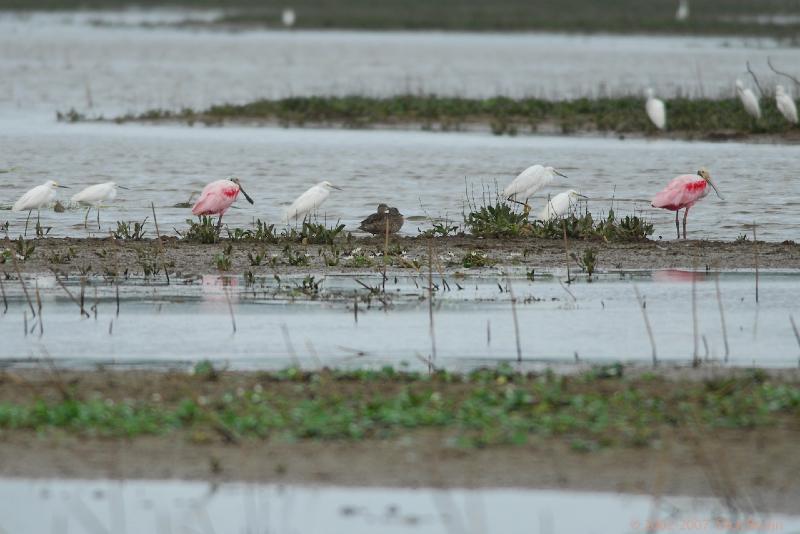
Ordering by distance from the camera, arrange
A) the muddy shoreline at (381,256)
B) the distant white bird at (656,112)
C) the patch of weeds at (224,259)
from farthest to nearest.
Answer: the distant white bird at (656,112)
the muddy shoreline at (381,256)
the patch of weeds at (224,259)

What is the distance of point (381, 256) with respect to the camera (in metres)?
14.6

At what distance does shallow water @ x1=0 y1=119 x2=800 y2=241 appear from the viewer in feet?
62.1

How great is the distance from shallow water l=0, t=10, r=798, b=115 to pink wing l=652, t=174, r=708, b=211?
1845 cm

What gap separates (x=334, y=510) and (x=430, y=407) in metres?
1.50

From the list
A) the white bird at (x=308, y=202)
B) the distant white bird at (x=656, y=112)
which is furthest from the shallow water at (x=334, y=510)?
the distant white bird at (x=656, y=112)

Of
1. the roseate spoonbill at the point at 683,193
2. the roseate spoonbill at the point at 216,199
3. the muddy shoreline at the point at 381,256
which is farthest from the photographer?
the roseate spoonbill at the point at 683,193

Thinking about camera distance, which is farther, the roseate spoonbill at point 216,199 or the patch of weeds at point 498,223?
the roseate spoonbill at point 216,199

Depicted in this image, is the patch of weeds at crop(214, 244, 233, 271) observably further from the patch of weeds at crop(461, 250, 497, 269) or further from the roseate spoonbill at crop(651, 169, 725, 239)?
the roseate spoonbill at crop(651, 169, 725, 239)

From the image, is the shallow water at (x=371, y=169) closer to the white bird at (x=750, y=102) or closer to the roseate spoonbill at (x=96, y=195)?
the roseate spoonbill at (x=96, y=195)

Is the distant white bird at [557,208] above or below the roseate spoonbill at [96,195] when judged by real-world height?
below

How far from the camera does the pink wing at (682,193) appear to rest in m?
16.3

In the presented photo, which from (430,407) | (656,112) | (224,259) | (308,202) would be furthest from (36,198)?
(656,112)

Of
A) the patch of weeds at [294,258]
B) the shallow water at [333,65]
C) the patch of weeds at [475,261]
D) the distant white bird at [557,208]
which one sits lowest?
the patch of weeds at [475,261]

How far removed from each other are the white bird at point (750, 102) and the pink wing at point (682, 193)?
1332cm
